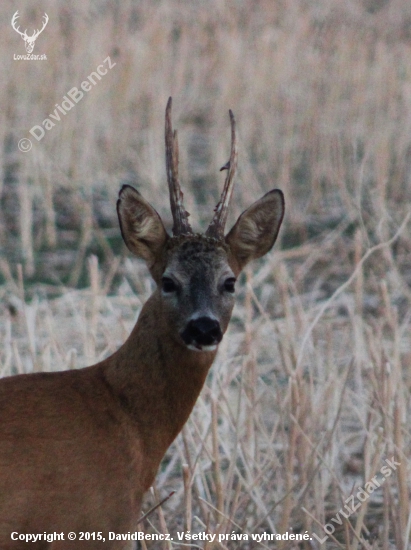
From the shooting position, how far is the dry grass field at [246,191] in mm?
4523

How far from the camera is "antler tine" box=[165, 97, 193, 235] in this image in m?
3.31

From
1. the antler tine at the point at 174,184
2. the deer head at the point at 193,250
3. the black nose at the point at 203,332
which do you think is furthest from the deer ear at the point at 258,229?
the black nose at the point at 203,332

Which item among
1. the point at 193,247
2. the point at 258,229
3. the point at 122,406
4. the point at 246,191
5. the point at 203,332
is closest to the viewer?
the point at 203,332

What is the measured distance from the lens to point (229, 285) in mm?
3352

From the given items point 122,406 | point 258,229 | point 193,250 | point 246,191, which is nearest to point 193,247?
point 193,250

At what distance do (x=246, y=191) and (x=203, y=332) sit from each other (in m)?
5.93

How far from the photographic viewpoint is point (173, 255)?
3.35 m

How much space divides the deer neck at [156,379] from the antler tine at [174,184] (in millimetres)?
285

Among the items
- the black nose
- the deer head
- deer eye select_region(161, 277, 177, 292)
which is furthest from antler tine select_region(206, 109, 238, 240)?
the black nose

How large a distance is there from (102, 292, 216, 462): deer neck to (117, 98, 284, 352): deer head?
0.20ft

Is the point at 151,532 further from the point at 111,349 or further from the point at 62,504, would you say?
the point at 62,504

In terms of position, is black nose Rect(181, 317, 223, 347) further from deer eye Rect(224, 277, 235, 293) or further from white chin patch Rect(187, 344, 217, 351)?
deer eye Rect(224, 277, 235, 293)

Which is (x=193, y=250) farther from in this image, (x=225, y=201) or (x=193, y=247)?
(x=225, y=201)

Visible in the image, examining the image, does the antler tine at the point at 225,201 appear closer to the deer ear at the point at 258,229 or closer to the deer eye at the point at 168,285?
the deer ear at the point at 258,229
